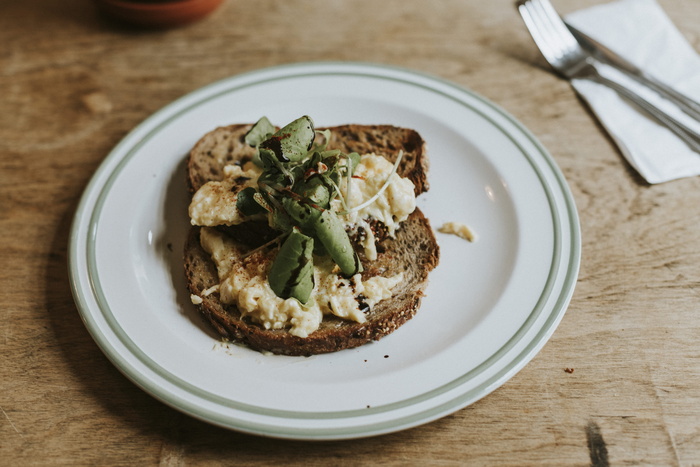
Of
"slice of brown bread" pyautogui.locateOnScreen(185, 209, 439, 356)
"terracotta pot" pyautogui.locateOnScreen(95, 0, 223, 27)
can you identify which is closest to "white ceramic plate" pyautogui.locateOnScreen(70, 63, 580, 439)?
"slice of brown bread" pyautogui.locateOnScreen(185, 209, 439, 356)

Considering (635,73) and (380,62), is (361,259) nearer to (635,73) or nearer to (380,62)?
(380,62)

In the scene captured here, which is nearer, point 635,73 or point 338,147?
point 338,147

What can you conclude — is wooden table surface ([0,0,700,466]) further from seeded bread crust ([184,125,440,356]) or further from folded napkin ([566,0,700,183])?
seeded bread crust ([184,125,440,356])

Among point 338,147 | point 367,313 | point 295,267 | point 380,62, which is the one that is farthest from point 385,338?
point 380,62

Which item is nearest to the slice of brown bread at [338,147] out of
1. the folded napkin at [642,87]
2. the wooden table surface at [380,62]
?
the wooden table surface at [380,62]

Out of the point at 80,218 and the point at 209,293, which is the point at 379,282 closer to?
the point at 209,293

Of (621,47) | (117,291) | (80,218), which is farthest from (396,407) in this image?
(621,47)
